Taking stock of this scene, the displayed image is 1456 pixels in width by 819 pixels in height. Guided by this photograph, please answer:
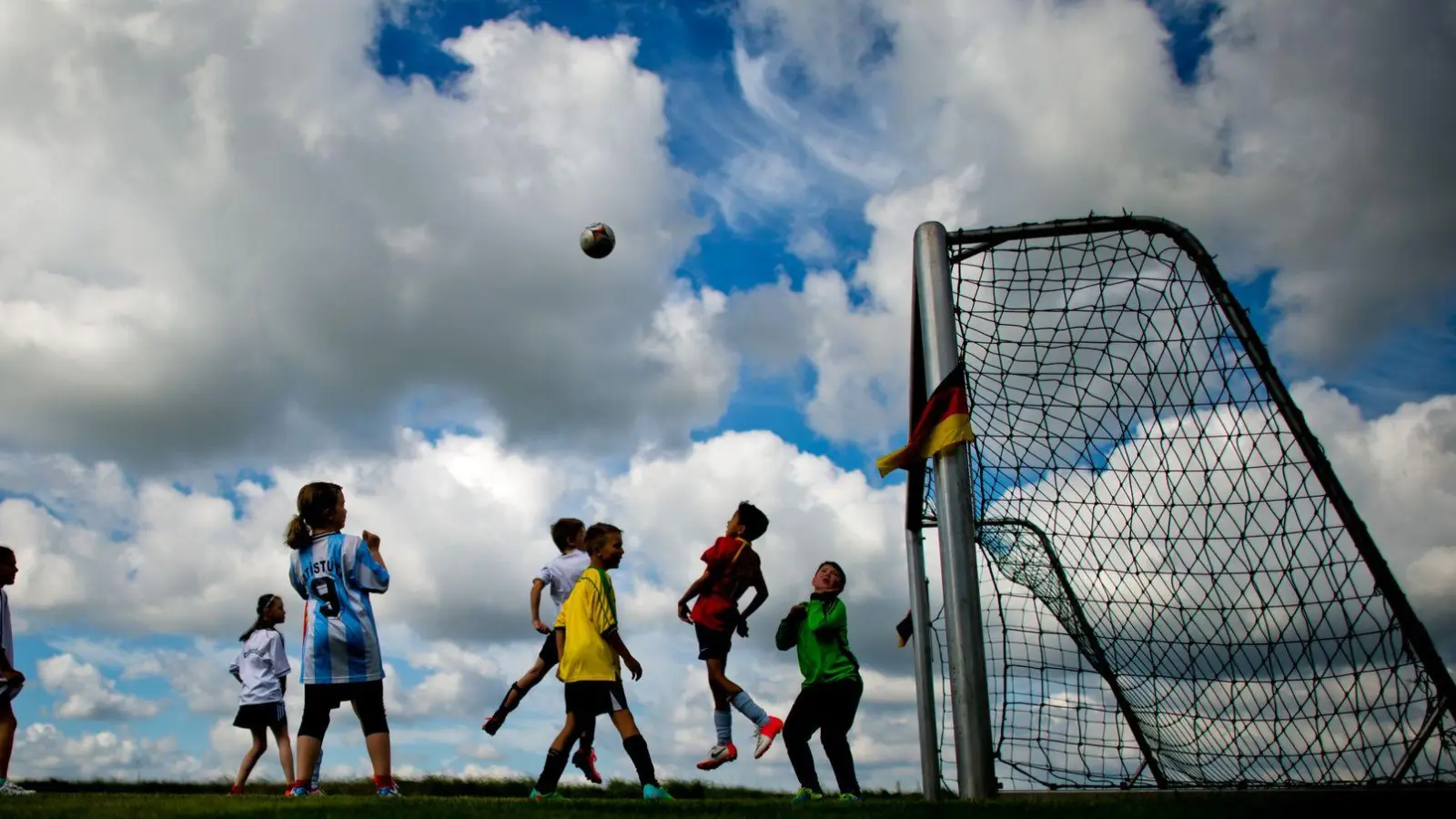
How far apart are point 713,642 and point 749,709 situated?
510 mm

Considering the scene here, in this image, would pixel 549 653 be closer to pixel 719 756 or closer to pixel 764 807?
pixel 719 756

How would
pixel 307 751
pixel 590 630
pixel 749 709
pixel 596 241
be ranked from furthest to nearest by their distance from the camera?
1. pixel 596 241
2. pixel 749 709
3. pixel 590 630
4. pixel 307 751

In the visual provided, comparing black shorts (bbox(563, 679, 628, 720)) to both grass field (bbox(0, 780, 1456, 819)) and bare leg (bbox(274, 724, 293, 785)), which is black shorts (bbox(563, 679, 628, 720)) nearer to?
grass field (bbox(0, 780, 1456, 819))

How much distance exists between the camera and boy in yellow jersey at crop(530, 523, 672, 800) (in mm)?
5953

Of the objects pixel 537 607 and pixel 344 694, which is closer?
pixel 344 694

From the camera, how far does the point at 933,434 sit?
243 inches

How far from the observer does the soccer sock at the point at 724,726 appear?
7.47 metres

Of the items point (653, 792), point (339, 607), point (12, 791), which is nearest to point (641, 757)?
A: point (653, 792)

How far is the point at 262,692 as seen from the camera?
8.49m

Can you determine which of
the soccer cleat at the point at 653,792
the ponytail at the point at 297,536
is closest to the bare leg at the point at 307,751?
the ponytail at the point at 297,536

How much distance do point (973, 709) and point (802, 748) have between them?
1093 mm

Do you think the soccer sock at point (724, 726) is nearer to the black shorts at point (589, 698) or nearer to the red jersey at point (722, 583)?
the red jersey at point (722, 583)

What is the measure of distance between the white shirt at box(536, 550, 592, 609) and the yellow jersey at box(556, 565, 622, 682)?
1.81 metres

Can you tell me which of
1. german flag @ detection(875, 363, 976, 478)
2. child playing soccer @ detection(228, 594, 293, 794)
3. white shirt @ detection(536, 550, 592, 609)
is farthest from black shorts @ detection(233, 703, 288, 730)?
german flag @ detection(875, 363, 976, 478)
